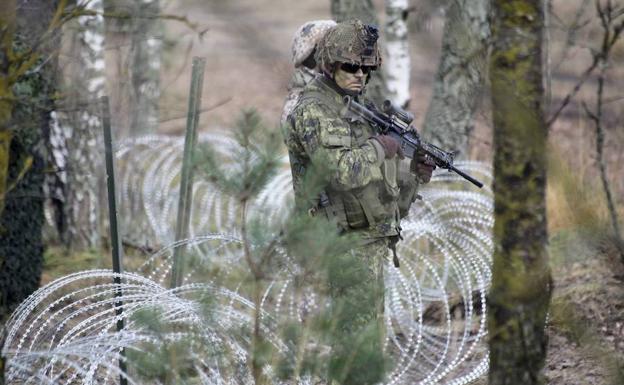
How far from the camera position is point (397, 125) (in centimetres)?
491

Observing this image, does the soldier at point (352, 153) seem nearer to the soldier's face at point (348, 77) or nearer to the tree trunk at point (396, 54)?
the soldier's face at point (348, 77)

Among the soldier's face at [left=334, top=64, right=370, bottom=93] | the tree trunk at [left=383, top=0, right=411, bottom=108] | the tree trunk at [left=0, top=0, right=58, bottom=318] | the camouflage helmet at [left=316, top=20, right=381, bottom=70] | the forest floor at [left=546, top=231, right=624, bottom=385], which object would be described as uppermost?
the tree trunk at [left=383, top=0, right=411, bottom=108]

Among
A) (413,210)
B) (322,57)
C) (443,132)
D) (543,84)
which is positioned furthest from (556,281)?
(543,84)

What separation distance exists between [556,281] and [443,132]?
2.48 m

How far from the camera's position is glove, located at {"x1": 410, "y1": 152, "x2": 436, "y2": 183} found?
4996 millimetres

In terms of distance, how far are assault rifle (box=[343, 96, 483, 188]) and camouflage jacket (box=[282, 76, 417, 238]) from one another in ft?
0.17

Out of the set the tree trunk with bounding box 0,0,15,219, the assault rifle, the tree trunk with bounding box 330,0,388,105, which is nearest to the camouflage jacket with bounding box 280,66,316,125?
the assault rifle

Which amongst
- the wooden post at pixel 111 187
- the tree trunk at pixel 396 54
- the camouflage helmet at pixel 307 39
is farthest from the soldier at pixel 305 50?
the tree trunk at pixel 396 54

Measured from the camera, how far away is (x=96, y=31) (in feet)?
32.3

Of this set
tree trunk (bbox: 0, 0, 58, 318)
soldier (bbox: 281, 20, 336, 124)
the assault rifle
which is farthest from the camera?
tree trunk (bbox: 0, 0, 58, 318)

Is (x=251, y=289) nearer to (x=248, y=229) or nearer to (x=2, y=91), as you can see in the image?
(x=248, y=229)

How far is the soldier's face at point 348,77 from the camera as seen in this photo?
486 cm

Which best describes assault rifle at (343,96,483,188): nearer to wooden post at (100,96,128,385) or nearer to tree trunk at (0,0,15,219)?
wooden post at (100,96,128,385)

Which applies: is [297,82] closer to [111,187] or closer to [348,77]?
[348,77]
